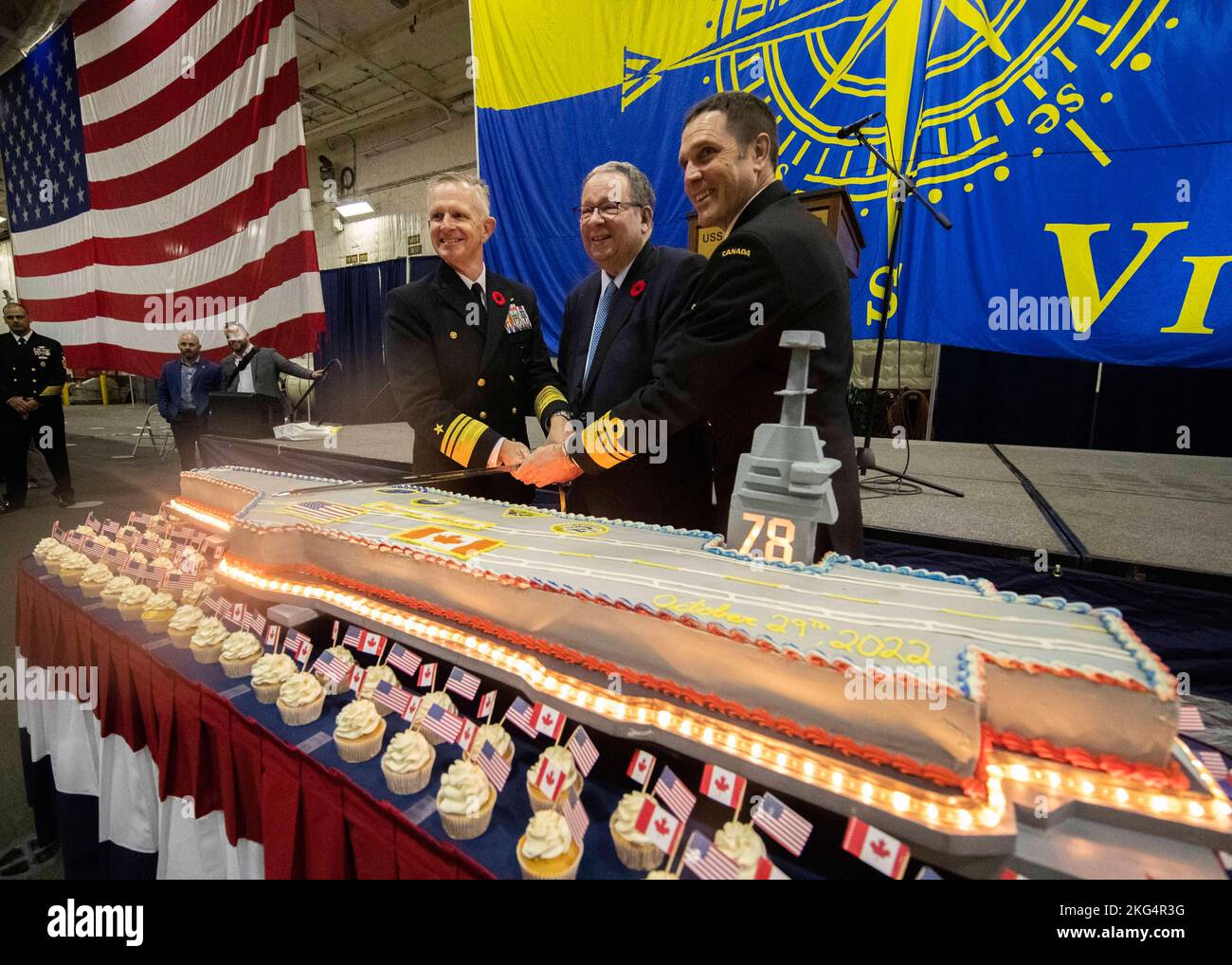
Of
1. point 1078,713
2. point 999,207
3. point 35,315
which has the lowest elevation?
point 1078,713

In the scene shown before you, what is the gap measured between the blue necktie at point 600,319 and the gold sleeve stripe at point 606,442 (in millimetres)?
449

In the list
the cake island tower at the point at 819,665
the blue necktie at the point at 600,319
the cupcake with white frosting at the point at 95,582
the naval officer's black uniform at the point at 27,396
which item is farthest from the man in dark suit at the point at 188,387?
the cake island tower at the point at 819,665

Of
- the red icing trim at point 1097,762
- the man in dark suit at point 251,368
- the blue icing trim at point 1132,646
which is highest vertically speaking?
the man in dark suit at point 251,368

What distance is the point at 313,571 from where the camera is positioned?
1.40m

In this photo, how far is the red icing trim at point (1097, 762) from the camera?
660mm

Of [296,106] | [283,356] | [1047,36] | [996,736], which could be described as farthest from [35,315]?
[1047,36]

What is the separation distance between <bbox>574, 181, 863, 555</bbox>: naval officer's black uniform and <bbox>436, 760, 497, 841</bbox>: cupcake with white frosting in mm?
867

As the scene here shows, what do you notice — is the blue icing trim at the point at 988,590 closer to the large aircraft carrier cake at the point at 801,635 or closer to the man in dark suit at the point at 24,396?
the large aircraft carrier cake at the point at 801,635

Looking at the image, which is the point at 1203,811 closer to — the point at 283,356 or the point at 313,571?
the point at 313,571

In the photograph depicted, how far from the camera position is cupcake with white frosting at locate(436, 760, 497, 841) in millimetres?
829

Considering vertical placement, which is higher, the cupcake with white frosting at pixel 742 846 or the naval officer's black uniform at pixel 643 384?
the naval officer's black uniform at pixel 643 384

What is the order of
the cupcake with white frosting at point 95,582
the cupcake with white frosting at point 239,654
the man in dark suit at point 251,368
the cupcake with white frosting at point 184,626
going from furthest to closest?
the man in dark suit at point 251,368 → the cupcake with white frosting at point 95,582 → the cupcake with white frosting at point 184,626 → the cupcake with white frosting at point 239,654

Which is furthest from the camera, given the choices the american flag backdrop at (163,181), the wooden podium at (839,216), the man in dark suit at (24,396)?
the man in dark suit at (24,396)
